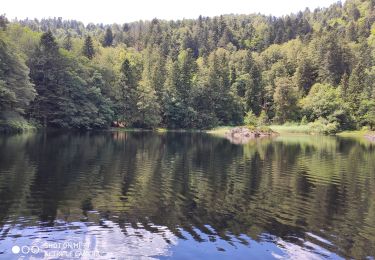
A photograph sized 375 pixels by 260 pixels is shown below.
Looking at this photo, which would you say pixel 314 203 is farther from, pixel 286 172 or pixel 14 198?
pixel 14 198

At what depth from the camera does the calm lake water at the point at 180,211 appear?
14.5 meters

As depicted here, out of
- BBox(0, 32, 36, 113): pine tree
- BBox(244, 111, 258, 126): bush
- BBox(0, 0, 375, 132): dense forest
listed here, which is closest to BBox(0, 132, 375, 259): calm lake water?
BBox(0, 32, 36, 113): pine tree

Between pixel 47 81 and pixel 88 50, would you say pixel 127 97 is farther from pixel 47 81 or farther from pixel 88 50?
pixel 88 50

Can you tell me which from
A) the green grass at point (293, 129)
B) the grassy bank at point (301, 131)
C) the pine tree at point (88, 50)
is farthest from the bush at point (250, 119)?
the pine tree at point (88, 50)

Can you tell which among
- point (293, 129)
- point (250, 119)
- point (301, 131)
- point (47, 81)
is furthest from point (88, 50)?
point (301, 131)

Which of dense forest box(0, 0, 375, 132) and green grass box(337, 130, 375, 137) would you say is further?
green grass box(337, 130, 375, 137)

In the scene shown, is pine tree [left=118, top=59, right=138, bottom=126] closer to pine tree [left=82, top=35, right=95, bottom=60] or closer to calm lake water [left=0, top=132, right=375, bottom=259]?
pine tree [left=82, top=35, right=95, bottom=60]

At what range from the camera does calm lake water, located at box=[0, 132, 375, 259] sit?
571 inches

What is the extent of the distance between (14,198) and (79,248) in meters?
8.49

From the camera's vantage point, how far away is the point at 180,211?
776 inches

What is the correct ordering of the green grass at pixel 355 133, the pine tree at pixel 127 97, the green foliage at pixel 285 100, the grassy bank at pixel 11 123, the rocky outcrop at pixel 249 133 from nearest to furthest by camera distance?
the grassy bank at pixel 11 123 → the rocky outcrop at pixel 249 133 → the green grass at pixel 355 133 → the pine tree at pixel 127 97 → the green foliage at pixel 285 100

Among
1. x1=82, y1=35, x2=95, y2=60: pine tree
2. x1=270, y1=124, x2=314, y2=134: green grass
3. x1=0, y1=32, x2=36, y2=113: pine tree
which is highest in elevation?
x1=82, y1=35, x2=95, y2=60: pine tree

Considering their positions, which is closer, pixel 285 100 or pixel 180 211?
pixel 180 211

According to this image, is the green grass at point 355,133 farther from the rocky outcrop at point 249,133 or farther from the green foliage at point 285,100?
the rocky outcrop at point 249,133
